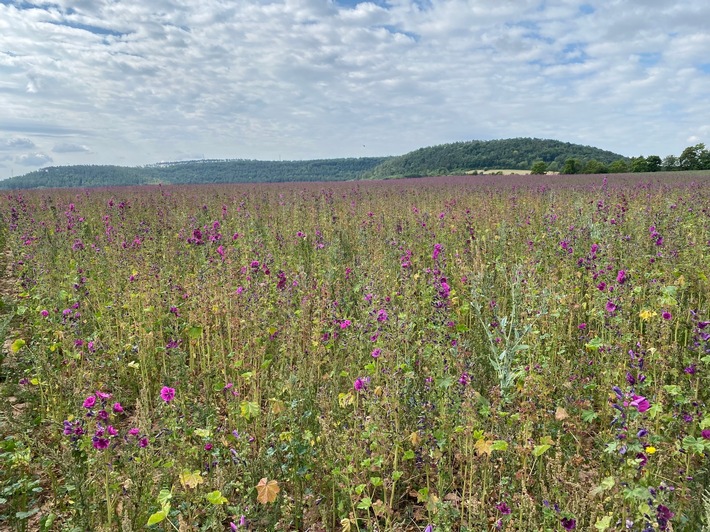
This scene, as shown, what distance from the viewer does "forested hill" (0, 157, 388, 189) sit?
375ft

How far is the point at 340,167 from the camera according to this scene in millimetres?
129375

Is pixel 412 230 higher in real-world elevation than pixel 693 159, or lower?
lower

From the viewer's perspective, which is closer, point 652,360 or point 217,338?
point 652,360

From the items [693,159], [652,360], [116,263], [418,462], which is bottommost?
[418,462]

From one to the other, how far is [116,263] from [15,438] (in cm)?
319

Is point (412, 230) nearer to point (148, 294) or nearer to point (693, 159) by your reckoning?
point (148, 294)

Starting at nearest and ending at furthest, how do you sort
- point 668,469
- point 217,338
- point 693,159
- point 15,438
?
1. point 668,469
2. point 15,438
3. point 217,338
4. point 693,159

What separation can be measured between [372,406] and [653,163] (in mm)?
61464

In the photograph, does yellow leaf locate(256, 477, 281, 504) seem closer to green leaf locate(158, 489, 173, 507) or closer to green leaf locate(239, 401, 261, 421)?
green leaf locate(158, 489, 173, 507)

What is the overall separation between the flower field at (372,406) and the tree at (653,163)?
53.0 metres

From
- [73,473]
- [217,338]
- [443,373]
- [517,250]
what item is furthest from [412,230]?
[73,473]

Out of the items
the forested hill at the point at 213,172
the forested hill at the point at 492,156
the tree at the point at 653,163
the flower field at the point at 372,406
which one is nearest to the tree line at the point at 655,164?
the tree at the point at 653,163

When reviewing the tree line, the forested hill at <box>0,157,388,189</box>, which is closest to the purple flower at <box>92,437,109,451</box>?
the tree line

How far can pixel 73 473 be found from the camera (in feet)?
6.62
